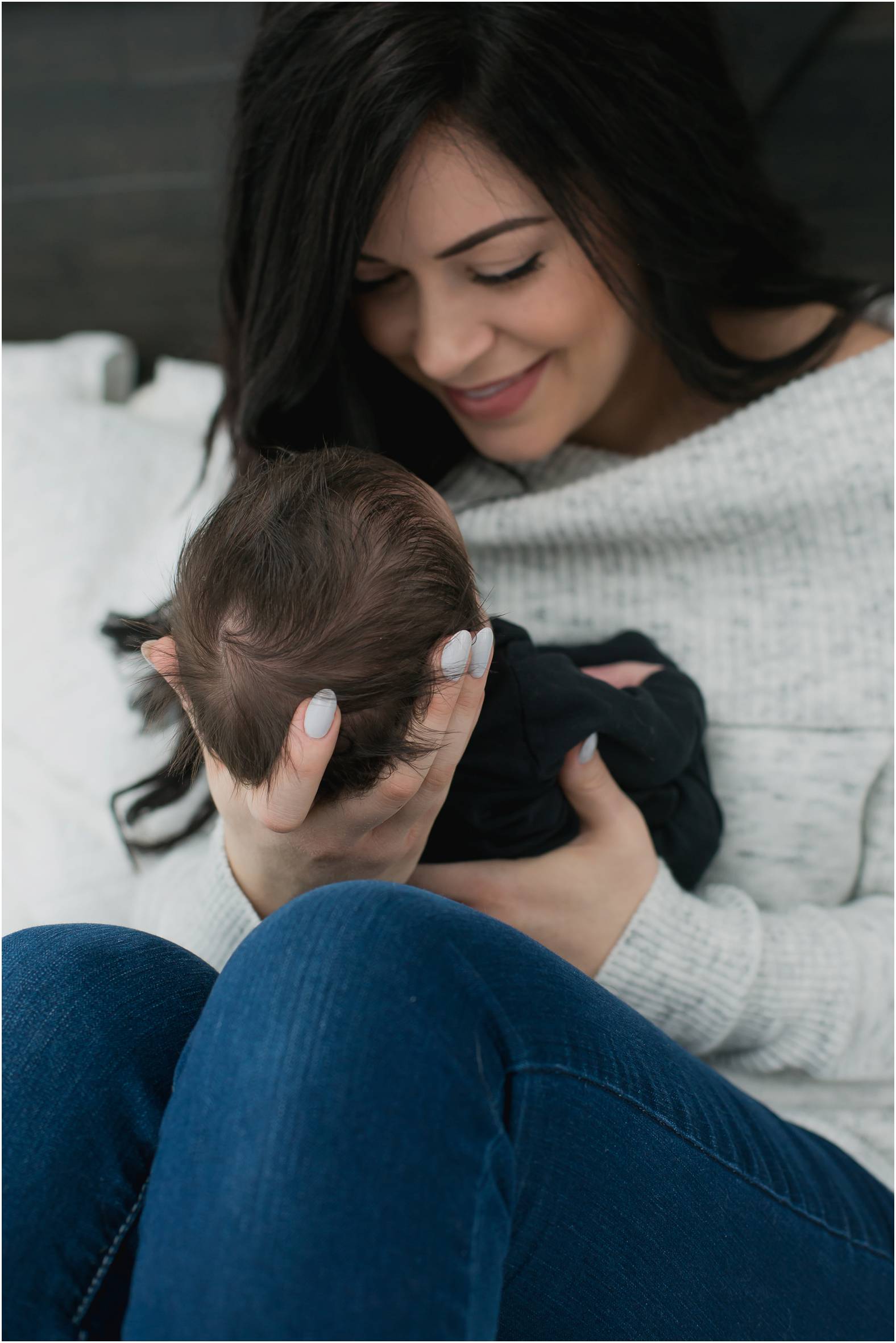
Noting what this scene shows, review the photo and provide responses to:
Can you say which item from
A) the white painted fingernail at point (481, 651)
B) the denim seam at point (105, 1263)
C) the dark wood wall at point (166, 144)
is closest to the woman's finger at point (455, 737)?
the white painted fingernail at point (481, 651)

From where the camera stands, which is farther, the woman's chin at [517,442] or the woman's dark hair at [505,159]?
the woman's chin at [517,442]

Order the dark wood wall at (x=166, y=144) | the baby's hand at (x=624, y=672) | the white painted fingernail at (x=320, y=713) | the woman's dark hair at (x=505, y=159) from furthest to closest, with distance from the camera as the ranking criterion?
1. the dark wood wall at (x=166, y=144)
2. the baby's hand at (x=624, y=672)
3. the woman's dark hair at (x=505, y=159)
4. the white painted fingernail at (x=320, y=713)

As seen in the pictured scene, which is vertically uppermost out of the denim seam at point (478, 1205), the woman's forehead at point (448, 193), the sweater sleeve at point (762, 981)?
the woman's forehead at point (448, 193)

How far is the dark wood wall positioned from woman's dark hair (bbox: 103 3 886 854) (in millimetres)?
583

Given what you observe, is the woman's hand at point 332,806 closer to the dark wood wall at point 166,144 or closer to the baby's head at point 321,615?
the baby's head at point 321,615

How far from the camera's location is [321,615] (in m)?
0.66

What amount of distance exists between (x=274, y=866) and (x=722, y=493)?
23.5 inches

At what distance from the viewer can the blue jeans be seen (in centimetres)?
51

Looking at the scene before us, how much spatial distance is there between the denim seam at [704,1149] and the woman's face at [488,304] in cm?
64

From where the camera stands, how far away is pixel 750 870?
1.06 m

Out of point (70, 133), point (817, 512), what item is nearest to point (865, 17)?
point (817, 512)

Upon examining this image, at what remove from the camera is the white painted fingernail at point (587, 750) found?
864mm

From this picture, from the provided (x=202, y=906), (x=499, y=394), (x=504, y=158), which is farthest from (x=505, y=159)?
(x=202, y=906)

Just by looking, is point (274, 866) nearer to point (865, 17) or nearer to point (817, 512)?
point (817, 512)
